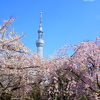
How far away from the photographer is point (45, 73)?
35.7ft

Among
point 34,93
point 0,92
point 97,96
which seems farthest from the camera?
point 34,93

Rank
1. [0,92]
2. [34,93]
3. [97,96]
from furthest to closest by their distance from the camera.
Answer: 1. [34,93]
2. [0,92]
3. [97,96]

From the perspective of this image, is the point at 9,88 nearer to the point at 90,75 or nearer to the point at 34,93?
the point at 34,93

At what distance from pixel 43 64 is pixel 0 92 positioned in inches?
87.0

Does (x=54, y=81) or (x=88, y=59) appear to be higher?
(x=88, y=59)

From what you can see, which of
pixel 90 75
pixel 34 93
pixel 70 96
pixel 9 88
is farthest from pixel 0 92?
pixel 90 75

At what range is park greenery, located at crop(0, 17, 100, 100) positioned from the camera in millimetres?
9531

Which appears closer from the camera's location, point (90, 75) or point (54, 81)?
point (90, 75)

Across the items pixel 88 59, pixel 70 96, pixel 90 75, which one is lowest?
pixel 70 96

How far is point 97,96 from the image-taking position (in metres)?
9.21

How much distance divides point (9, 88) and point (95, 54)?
380cm

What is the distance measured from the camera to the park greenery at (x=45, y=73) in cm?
953

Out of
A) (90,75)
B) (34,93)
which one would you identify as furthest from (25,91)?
(90,75)

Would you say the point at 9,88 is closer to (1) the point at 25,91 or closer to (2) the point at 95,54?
(1) the point at 25,91
